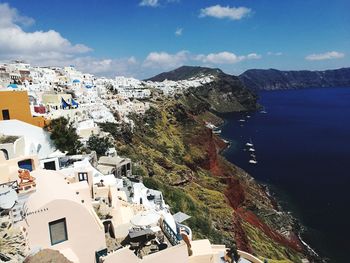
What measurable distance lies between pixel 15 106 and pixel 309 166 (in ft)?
240

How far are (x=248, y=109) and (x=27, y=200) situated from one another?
7557 inches

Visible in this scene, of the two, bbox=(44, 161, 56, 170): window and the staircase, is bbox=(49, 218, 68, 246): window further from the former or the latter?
bbox=(44, 161, 56, 170): window

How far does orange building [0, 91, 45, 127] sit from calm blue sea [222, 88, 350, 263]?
1646 inches

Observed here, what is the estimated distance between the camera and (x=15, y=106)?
28031 millimetres

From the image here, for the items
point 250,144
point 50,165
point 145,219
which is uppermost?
point 50,165

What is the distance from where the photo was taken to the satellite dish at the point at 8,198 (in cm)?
1240

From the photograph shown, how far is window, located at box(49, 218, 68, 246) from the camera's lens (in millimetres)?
13162

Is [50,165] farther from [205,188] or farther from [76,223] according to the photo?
[205,188]

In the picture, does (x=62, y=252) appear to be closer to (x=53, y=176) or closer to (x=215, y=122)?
(x=53, y=176)

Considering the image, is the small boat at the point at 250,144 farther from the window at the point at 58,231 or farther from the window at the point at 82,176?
the window at the point at 58,231

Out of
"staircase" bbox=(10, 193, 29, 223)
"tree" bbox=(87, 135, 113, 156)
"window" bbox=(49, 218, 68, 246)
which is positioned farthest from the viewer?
"tree" bbox=(87, 135, 113, 156)

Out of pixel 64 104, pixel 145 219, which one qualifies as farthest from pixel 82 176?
pixel 64 104

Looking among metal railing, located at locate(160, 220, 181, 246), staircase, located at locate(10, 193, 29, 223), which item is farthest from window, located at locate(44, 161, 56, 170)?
staircase, located at locate(10, 193, 29, 223)

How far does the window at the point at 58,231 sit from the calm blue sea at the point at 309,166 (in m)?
41.2
